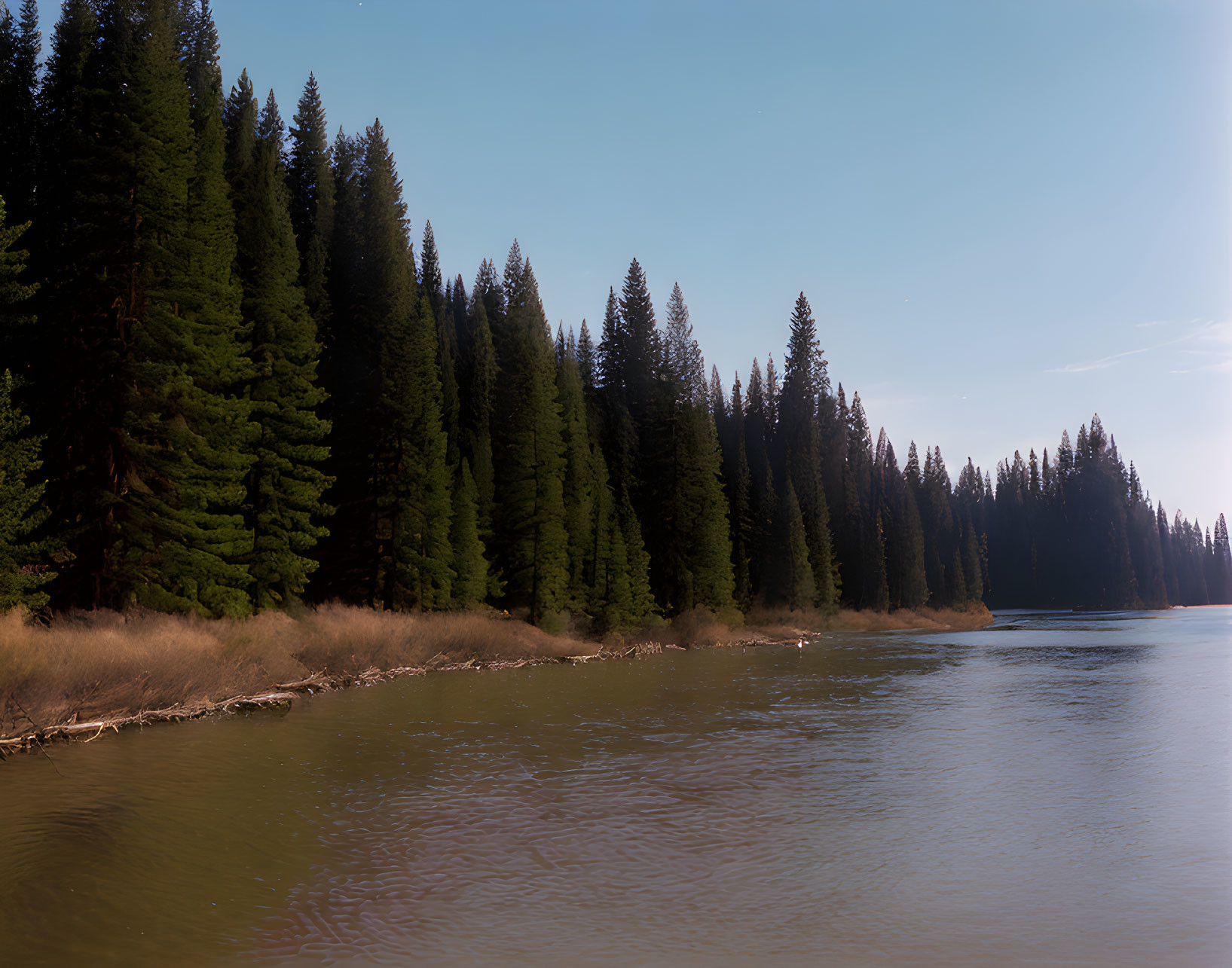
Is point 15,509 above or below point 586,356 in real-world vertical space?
below

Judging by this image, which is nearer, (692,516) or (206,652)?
(206,652)

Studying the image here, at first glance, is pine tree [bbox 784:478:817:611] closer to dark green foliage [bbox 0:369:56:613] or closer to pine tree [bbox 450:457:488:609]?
pine tree [bbox 450:457:488:609]

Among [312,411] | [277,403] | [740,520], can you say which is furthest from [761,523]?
[277,403]

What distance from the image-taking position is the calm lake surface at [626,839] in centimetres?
920

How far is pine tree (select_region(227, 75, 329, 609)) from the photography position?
3681 cm

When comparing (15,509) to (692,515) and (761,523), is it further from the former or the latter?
(761,523)

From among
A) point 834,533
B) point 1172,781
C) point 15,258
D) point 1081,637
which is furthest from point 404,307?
point 834,533

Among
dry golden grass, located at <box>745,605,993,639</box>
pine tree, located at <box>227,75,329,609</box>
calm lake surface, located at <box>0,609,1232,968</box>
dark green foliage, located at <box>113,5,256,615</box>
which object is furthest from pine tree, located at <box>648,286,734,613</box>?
calm lake surface, located at <box>0,609,1232,968</box>

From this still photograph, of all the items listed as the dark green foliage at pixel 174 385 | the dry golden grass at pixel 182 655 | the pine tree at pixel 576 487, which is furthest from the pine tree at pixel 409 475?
the dark green foliage at pixel 174 385

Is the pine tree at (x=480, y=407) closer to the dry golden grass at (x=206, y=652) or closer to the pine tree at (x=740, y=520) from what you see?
the dry golden grass at (x=206, y=652)

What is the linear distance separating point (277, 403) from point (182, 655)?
16.0 m

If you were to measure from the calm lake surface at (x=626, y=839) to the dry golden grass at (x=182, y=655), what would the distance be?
1159mm

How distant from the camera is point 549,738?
21297mm

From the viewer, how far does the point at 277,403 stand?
37.7 m
